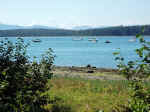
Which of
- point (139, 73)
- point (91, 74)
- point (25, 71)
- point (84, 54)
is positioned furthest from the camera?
point (84, 54)

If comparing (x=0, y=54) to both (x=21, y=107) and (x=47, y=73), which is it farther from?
(x=21, y=107)

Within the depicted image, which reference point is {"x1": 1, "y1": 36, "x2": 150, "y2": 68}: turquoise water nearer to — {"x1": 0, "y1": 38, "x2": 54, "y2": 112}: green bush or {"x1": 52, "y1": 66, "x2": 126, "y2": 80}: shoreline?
{"x1": 0, "y1": 38, "x2": 54, "y2": 112}: green bush

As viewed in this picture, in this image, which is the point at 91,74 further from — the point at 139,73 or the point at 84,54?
the point at 84,54

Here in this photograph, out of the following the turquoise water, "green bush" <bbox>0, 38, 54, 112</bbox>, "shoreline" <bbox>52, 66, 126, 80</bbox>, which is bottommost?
the turquoise water

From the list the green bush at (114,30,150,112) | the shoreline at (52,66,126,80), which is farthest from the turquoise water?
the shoreline at (52,66,126,80)

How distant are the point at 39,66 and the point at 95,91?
444 centimetres

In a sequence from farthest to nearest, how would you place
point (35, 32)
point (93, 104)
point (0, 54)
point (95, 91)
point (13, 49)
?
point (35, 32), point (95, 91), point (93, 104), point (13, 49), point (0, 54)

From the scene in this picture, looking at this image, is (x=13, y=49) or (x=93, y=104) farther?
(x=93, y=104)

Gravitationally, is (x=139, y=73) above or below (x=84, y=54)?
above

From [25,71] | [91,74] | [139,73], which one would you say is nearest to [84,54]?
[91,74]

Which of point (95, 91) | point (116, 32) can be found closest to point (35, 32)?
point (116, 32)

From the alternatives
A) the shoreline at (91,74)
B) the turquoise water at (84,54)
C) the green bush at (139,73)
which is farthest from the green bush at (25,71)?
the shoreline at (91,74)

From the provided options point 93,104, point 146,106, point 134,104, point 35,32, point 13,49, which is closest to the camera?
point 146,106

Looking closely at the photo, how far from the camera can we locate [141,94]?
15.2ft
